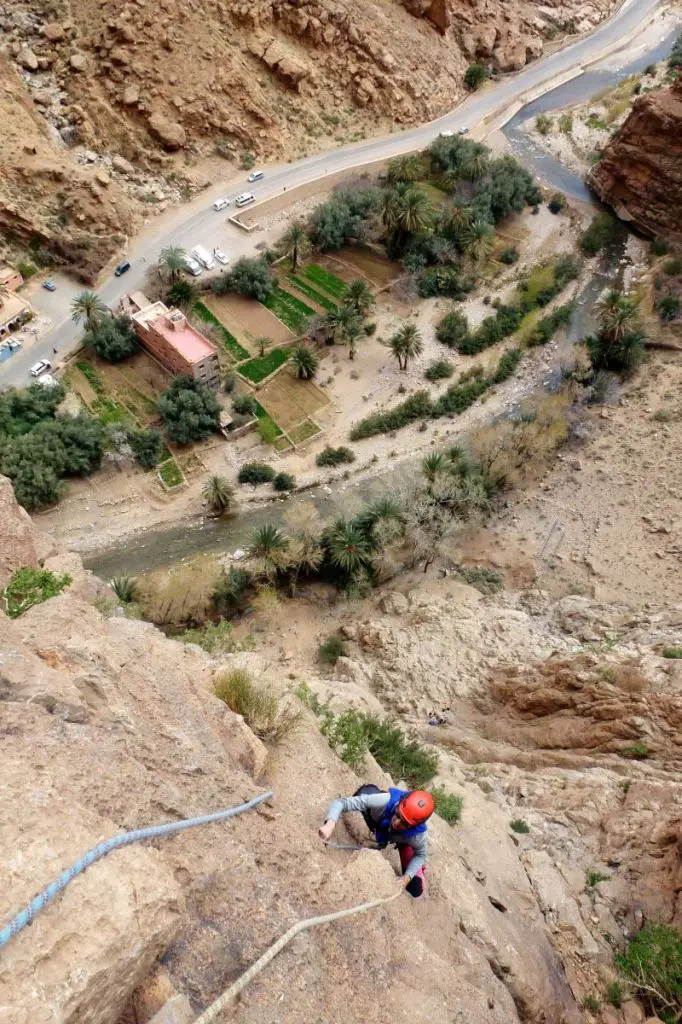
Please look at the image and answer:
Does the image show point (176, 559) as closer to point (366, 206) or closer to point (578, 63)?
point (366, 206)

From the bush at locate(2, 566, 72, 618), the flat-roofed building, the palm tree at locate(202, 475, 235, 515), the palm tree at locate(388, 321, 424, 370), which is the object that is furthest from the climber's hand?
the palm tree at locate(388, 321, 424, 370)

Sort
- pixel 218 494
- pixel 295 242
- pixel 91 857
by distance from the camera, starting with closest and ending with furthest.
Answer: pixel 91 857 → pixel 218 494 → pixel 295 242

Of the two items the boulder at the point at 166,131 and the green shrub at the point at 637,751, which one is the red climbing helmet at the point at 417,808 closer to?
the green shrub at the point at 637,751

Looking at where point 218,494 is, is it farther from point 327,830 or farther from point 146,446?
point 327,830

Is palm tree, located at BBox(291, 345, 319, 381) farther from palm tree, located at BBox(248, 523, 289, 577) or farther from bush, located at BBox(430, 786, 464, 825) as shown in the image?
bush, located at BBox(430, 786, 464, 825)

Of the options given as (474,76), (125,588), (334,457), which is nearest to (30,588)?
(125,588)

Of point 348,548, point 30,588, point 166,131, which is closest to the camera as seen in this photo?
point 30,588
